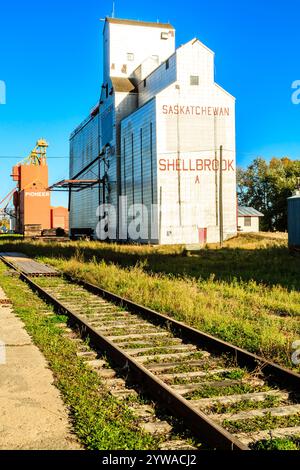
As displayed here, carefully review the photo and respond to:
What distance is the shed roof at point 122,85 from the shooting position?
47.6 meters

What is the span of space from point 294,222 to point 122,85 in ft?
94.1

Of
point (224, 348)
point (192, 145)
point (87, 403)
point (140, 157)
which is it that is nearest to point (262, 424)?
point (87, 403)

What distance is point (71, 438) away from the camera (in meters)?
4.12

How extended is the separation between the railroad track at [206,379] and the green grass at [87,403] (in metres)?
0.42

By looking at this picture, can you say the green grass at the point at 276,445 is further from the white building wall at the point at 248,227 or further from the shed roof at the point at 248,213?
the shed roof at the point at 248,213

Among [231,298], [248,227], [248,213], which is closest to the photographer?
[231,298]

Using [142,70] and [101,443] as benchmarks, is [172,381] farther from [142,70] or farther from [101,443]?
[142,70]

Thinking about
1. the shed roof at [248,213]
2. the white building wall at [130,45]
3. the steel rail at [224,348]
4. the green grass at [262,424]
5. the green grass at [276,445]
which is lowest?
the green grass at [262,424]

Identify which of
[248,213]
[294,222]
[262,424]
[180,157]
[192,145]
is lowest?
[262,424]

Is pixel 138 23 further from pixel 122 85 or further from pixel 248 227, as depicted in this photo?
Answer: pixel 248 227

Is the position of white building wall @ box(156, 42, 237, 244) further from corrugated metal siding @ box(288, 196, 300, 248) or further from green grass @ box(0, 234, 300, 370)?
green grass @ box(0, 234, 300, 370)

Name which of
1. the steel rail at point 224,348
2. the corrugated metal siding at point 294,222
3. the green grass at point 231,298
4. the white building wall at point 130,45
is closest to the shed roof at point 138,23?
the white building wall at point 130,45

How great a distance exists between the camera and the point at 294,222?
2505cm

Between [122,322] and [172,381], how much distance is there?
3.66 meters
